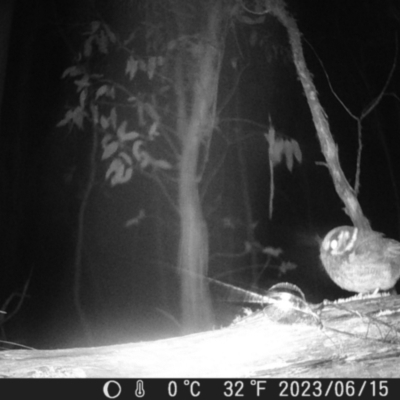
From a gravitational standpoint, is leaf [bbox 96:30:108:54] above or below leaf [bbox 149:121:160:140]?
above

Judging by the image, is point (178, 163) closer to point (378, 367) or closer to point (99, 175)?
point (99, 175)

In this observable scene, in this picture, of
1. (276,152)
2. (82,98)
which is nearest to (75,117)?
(82,98)

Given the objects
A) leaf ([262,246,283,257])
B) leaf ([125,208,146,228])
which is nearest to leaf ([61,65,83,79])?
leaf ([125,208,146,228])

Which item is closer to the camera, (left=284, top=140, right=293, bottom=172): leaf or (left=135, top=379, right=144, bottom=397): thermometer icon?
(left=135, top=379, right=144, bottom=397): thermometer icon

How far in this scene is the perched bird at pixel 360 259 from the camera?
1.30 m

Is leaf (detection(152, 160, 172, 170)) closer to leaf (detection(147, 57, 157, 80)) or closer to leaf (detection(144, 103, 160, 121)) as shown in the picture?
leaf (detection(144, 103, 160, 121))

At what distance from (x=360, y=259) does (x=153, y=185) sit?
1.82 feet

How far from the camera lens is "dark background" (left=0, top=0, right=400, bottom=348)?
129cm

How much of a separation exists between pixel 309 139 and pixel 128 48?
52cm

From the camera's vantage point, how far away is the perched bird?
1299 millimetres

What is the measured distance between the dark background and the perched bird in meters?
0.03

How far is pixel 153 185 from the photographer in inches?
51.2

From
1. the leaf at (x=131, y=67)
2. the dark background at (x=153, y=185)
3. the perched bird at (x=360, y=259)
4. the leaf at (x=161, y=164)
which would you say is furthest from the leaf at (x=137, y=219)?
the perched bird at (x=360, y=259)

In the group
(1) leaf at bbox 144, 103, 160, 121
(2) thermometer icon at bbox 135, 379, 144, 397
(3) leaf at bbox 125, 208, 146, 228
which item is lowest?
(2) thermometer icon at bbox 135, 379, 144, 397
